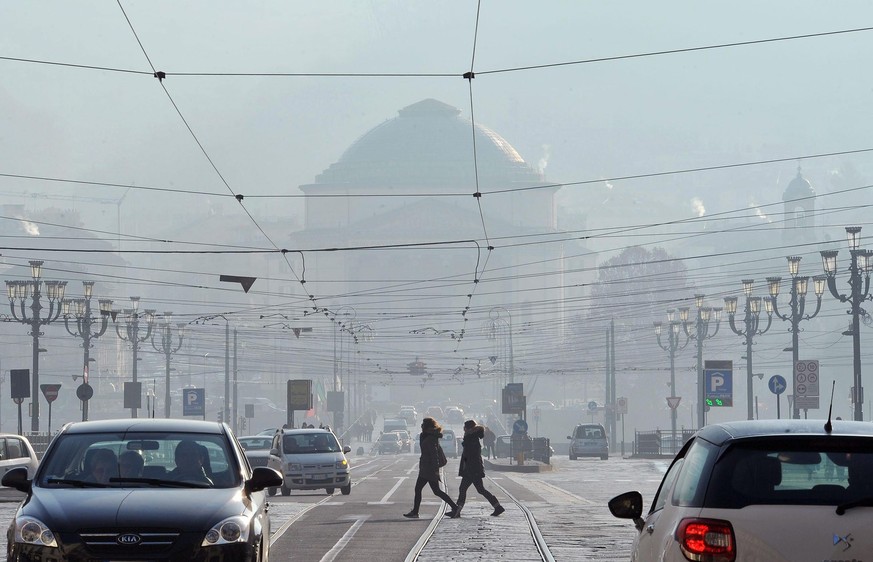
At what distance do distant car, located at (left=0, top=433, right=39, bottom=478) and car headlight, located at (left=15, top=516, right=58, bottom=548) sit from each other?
1738 cm

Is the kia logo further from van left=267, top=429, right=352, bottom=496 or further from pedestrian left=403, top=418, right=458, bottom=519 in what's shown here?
van left=267, top=429, right=352, bottom=496

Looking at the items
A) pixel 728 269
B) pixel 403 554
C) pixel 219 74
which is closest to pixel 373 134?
pixel 728 269

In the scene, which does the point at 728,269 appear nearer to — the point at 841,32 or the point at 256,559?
the point at 841,32

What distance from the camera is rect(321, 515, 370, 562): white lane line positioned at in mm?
16206

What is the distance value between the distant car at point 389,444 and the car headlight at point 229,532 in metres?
81.9

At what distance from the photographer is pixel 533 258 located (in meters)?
166

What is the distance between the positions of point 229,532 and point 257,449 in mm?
33241

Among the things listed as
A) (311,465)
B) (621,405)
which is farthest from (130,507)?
(621,405)

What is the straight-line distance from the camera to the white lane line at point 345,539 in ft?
53.2

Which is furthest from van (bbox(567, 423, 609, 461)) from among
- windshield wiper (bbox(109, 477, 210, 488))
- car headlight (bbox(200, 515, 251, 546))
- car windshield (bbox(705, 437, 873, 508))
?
car windshield (bbox(705, 437, 873, 508))

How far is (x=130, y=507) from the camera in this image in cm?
1044

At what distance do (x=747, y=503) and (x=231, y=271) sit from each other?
169 m

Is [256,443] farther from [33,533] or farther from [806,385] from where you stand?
[33,533]

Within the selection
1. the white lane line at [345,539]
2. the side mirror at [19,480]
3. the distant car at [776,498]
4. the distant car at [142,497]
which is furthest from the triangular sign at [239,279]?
the distant car at [776,498]
